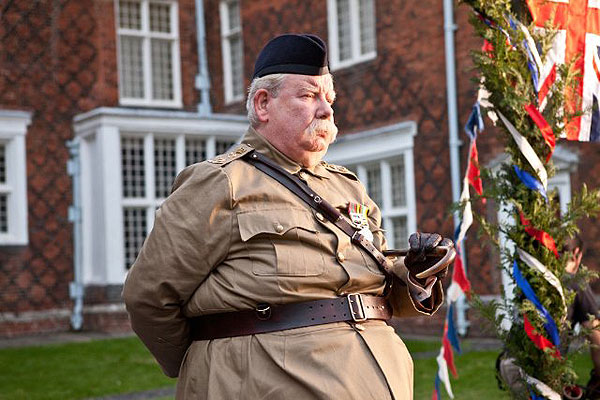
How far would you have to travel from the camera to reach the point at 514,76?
461cm

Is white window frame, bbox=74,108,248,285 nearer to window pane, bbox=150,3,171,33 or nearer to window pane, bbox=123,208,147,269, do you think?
window pane, bbox=123,208,147,269

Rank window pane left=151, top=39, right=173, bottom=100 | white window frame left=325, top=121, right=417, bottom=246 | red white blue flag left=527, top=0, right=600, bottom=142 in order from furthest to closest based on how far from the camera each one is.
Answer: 1. window pane left=151, top=39, right=173, bottom=100
2. white window frame left=325, top=121, right=417, bottom=246
3. red white blue flag left=527, top=0, right=600, bottom=142

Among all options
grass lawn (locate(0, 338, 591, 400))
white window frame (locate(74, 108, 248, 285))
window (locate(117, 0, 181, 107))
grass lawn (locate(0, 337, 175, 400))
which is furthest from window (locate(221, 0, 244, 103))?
grass lawn (locate(0, 338, 591, 400))

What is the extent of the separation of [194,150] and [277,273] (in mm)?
14273

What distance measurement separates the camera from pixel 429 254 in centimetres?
306

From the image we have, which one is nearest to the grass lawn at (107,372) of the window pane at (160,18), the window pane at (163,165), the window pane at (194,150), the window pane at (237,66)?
the window pane at (163,165)

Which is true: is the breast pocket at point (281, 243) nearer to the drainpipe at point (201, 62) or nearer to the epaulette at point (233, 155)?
the epaulette at point (233, 155)

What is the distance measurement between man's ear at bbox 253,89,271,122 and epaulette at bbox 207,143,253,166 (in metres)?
0.11

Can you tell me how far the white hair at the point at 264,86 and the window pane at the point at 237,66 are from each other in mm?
15650

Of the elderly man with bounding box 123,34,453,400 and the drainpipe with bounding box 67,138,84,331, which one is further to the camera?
the drainpipe with bounding box 67,138,84,331

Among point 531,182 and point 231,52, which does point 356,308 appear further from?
point 231,52

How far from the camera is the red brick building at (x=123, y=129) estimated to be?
48.1 ft

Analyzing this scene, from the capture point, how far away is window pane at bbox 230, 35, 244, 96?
742 inches

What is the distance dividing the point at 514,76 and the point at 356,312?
→ 6.82ft
